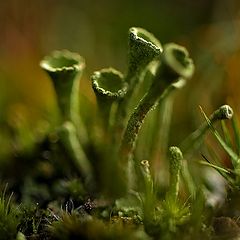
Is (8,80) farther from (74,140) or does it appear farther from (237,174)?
(237,174)

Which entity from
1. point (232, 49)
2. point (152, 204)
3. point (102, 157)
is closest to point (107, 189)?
point (102, 157)

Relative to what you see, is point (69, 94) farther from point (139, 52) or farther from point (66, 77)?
point (139, 52)

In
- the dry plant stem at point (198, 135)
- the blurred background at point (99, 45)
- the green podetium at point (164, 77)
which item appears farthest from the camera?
the blurred background at point (99, 45)

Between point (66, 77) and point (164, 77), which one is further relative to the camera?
point (66, 77)

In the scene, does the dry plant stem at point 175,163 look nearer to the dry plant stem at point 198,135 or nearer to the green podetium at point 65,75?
the dry plant stem at point 198,135

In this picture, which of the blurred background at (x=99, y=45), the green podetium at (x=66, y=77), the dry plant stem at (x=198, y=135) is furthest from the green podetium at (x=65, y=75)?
the dry plant stem at (x=198, y=135)

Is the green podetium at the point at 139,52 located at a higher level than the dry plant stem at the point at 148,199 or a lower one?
higher

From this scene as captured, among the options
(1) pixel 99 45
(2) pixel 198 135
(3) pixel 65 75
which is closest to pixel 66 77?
(3) pixel 65 75
